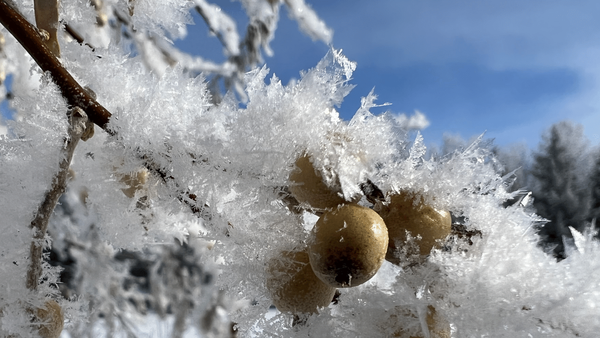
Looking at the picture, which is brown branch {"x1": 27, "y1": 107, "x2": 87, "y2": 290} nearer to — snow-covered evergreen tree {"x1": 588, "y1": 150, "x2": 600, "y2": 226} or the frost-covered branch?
the frost-covered branch

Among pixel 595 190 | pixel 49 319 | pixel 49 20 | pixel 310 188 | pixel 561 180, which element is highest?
pixel 561 180

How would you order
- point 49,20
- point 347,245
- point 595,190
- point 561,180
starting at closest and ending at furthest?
1. point 347,245
2. point 49,20
3. point 595,190
4. point 561,180

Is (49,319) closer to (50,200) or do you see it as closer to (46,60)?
(50,200)

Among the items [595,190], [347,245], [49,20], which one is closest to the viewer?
[347,245]

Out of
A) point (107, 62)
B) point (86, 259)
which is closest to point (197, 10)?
point (107, 62)

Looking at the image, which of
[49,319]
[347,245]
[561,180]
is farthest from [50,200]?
[561,180]

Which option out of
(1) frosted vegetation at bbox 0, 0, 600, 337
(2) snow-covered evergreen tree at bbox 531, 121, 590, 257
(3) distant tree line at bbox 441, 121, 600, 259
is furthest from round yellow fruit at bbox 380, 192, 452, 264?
(2) snow-covered evergreen tree at bbox 531, 121, 590, 257

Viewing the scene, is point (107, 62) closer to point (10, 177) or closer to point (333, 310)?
point (10, 177)
